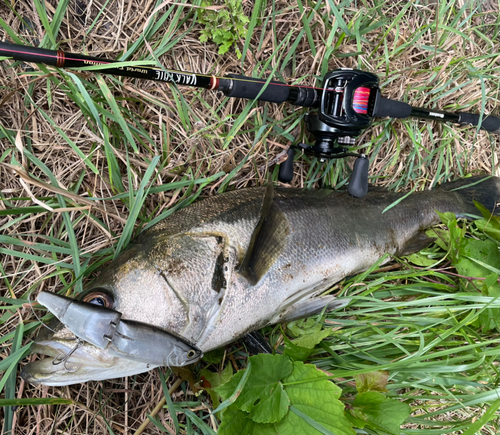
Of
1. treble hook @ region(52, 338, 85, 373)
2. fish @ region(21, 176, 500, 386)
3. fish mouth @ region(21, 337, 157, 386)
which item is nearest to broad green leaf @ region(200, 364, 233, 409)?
fish @ region(21, 176, 500, 386)

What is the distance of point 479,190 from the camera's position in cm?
294

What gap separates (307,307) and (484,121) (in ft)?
7.10

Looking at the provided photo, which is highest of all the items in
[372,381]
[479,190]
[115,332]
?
[479,190]

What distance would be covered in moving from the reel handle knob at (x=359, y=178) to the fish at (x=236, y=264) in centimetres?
9

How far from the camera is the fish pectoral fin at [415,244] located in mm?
2654

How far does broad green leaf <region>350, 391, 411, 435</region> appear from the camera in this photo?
1945 millimetres

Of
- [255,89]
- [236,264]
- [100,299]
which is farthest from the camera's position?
[255,89]

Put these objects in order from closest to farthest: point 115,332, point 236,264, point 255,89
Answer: point 115,332 < point 236,264 < point 255,89

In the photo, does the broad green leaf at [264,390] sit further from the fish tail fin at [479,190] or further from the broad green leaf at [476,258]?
the fish tail fin at [479,190]

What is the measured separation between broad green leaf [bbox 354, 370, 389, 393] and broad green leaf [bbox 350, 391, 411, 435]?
95 millimetres

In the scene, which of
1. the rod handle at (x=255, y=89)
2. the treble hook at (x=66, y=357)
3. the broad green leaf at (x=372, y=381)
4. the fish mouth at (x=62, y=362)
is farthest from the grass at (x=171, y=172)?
the treble hook at (x=66, y=357)

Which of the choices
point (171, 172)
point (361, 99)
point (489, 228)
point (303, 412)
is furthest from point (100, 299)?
point (489, 228)

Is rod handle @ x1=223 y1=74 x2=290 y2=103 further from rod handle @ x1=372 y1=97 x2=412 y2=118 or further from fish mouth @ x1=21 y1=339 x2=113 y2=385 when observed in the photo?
fish mouth @ x1=21 y1=339 x2=113 y2=385

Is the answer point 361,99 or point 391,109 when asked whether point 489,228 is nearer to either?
point 391,109
